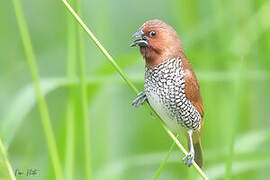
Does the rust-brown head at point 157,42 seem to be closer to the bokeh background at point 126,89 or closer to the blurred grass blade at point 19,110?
the bokeh background at point 126,89

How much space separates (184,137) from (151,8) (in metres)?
2.64

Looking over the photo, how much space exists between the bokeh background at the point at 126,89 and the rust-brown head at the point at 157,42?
0.35 m

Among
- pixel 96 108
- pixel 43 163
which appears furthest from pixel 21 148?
pixel 96 108

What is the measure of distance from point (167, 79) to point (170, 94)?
9cm

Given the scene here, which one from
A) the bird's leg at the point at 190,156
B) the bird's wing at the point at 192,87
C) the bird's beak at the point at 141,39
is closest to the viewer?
the bird's leg at the point at 190,156

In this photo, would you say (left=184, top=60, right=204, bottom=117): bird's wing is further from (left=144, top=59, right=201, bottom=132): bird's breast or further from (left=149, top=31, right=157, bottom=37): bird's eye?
(left=149, top=31, right=157, bottom=37): bird's eye

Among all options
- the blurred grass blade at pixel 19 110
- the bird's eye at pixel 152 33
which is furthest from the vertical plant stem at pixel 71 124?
the bird's eye at pixel 152 33

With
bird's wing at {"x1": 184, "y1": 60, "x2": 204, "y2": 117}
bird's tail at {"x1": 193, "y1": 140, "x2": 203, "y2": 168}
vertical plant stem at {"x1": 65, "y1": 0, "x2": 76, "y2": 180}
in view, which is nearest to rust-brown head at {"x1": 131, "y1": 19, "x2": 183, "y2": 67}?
bird's wing at {"x1": 184, "y1": 60, "x2": 204, "y2": 117}

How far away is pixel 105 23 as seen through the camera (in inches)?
211

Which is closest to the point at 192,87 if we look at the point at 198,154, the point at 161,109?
the point at 161,109

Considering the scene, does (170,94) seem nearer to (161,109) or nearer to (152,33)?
(161,109)

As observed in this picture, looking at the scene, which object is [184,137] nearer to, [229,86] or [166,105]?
[166,105]

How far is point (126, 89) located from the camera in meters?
6.40

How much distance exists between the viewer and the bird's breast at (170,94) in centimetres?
403
